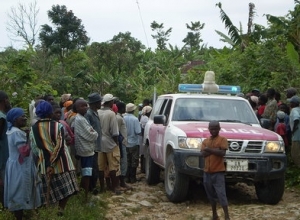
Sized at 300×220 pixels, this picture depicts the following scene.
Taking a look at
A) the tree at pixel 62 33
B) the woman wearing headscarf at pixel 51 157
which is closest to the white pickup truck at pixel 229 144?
the woman wearing headscarf at pixel 51 157

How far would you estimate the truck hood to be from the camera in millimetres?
7779

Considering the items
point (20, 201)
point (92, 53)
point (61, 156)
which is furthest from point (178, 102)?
point (92, 53)

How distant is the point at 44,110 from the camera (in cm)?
639

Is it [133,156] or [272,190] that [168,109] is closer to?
[133,156]

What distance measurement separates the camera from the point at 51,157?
640 cm

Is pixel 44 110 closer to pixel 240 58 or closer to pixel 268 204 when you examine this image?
pixel 268 204

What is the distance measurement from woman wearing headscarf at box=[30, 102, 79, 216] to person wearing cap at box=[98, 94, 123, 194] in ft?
7.83

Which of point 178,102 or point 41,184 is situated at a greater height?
point 178,102

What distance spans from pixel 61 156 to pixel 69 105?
11.1 feet

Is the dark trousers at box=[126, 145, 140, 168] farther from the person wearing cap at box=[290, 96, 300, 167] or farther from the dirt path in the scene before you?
the person wearing cap at box=[290, 96, 300, 167]

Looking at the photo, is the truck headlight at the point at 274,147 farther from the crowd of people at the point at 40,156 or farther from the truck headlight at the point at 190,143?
the crowd of people at the point at 40,156

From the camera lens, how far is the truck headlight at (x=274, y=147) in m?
7.86

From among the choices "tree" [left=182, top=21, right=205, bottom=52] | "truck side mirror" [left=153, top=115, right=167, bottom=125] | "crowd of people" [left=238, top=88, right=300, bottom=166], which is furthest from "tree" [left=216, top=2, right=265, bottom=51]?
"tree" [left=182, top=21, right=205, bottom=52]

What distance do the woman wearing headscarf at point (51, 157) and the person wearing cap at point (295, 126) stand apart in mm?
4258
